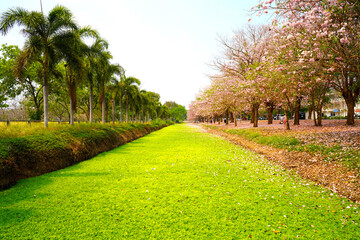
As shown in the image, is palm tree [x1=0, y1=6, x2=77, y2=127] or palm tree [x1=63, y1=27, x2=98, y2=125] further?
palm tree [x1=63, y1=27, x2=98, y2=125]

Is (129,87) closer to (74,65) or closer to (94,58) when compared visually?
(94,58)

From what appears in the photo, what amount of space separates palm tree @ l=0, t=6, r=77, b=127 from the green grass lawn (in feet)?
32.8

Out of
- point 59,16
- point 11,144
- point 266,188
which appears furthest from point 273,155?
point 59,16

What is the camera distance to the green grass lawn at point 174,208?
2.99m

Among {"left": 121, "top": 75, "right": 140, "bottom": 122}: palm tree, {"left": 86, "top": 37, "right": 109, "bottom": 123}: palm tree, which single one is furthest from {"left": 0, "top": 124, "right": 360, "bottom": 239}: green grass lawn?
{"left": 121, "top": 75, "right": 140, "bottom": 122}: palm tree

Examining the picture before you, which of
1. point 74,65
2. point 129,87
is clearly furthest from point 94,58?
point 129,87

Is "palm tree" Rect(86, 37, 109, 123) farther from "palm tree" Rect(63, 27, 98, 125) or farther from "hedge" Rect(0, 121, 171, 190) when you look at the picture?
"hedge" Rect(0, 121, 171, 190)

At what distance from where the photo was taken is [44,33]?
1398 centimetres

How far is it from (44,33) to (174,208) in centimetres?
1680

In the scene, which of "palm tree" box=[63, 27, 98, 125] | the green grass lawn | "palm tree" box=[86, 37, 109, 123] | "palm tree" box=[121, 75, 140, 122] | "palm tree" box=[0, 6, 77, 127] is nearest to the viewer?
the green grass lawn

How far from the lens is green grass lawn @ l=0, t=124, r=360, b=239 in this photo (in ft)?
9.80

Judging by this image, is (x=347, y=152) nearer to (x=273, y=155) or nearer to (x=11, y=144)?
(x=273, y=155)

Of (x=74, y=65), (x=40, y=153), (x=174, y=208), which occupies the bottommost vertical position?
(x=174, y=208)

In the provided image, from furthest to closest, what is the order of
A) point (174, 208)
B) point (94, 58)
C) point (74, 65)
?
point (94, 58)
point (74, 65)
point (174, 208)
